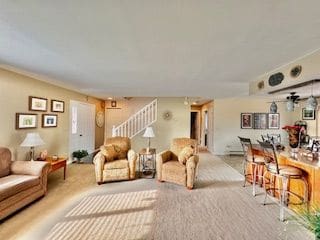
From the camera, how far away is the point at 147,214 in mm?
3285

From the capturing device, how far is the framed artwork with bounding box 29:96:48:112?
4908 millimetres

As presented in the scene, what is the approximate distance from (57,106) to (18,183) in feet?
10.5

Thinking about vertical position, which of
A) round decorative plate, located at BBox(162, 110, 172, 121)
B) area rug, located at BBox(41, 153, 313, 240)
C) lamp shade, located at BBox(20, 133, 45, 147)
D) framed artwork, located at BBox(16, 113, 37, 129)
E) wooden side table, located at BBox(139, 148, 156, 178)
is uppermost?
round decorative plate, located at BBox(162, 110, 172, 121)

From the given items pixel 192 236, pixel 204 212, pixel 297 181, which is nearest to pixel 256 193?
pixel 297 181

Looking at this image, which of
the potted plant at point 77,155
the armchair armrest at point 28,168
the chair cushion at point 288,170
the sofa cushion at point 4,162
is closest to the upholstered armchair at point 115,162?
the armchair armrest at point 28,168

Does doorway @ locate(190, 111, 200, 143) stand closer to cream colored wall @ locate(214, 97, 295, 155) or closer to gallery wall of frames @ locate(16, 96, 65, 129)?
cream colored wall @ locate(214, 97, 295, 155)

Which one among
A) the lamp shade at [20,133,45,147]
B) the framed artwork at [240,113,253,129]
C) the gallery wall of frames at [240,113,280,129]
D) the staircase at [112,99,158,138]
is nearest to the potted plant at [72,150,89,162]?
the staircase at [112,99,158,138]

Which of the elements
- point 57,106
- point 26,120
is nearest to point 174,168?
point 26,120

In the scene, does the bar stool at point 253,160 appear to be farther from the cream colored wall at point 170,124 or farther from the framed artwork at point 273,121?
the framed artwork at point 273,121

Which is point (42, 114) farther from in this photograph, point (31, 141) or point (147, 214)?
point (147, 214)

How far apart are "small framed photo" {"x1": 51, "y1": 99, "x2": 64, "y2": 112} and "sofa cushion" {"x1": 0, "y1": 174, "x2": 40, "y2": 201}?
2532mm

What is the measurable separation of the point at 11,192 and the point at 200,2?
133 inches

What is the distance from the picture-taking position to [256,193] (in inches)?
170

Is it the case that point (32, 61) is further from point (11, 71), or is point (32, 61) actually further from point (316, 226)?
point (316, 226)
